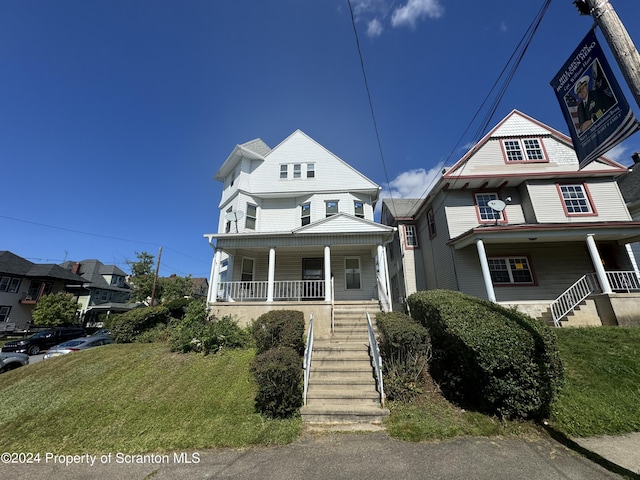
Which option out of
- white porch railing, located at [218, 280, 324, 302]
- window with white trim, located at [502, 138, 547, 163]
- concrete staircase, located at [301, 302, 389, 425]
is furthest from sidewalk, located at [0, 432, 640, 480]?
window with white trim, located at [502, 138, 547, 163]

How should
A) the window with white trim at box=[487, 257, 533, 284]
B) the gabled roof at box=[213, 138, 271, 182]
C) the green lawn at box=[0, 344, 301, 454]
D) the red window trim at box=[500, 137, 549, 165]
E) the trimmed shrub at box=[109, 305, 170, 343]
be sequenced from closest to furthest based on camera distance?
the green lawn at box=[0, 344, 301, 454]
the trimmed shrub at box=[109, 305, 170, 343]
the window with white trim at box=[487, 257, 533, 284]
the red window trim at box=[500, 137, 549, 165]
the gabled roof at box=[213, 138, 271, 182]

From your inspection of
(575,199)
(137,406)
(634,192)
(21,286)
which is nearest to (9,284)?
(21,286)

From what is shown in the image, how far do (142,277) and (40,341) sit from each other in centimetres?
1103

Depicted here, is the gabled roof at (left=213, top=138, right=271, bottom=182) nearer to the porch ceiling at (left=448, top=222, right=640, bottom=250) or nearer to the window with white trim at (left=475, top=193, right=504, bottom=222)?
the window with white trim at (left=475, top=193, right=504, bottom=222)

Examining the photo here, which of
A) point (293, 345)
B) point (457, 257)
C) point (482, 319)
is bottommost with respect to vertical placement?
point (293, 345)

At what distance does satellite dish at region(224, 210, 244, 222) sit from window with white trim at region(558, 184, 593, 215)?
17073 millimetres

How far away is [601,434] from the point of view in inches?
168

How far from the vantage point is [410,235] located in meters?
18.0

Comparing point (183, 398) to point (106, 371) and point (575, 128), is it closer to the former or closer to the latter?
point (106, 371)

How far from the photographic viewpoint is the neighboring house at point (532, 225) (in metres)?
10.8

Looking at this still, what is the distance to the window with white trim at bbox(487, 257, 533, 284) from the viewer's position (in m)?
12.3

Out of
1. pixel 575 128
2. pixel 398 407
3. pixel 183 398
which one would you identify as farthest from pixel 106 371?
pixel 575 128

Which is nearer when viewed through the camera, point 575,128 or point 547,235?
point 575,128

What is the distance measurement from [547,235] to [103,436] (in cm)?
1590
